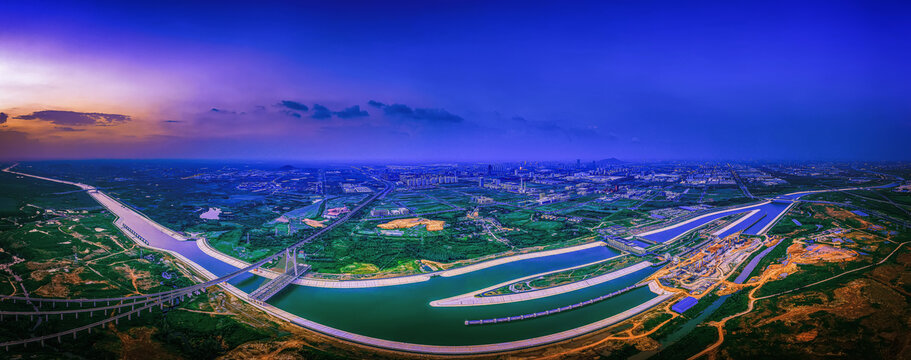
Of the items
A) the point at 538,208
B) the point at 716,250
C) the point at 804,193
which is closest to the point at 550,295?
the point at 716,250

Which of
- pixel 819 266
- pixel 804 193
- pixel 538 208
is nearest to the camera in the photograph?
pixel 819 266

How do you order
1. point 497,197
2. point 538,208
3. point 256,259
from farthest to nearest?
point 497,197 < point 538,208 < point 256,259

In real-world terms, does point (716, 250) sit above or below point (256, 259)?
above

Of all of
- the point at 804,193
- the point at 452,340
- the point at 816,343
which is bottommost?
the point at 452,340

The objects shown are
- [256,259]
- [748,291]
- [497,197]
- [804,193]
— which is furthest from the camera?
[497,197]

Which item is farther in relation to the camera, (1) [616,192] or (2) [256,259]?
(1) [616,192]

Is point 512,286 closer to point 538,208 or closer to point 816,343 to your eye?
point 816,343

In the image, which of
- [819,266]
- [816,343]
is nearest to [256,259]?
[816,343]

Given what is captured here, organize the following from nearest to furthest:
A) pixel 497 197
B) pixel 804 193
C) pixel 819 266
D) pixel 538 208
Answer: pixel 819 266
pixel 538 208
pixel 804 193
pixel 497 197

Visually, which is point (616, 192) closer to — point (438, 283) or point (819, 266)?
point (819, 266)
